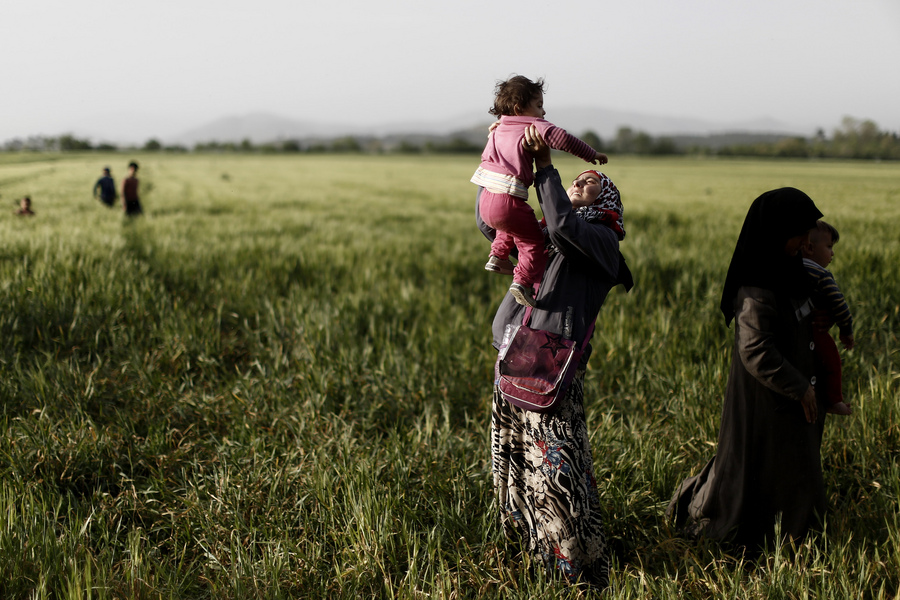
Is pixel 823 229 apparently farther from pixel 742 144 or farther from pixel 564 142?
pixel 742 144

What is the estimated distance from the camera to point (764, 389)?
2146 millimetres

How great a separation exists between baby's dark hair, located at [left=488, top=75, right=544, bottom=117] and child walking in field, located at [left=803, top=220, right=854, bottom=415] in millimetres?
1230

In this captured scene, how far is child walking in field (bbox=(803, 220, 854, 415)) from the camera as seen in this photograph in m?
2.14

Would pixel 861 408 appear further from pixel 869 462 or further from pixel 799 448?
pixel 799 448

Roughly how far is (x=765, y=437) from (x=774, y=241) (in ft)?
2.61

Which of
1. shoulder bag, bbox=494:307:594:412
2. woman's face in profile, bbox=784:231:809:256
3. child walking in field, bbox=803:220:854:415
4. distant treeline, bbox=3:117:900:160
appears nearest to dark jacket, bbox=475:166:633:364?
shoulder bag, bbox=494:307:594:412

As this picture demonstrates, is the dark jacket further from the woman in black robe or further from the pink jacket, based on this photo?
the woman in black robe

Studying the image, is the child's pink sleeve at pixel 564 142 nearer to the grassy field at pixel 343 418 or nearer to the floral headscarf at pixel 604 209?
the floral headscarf at pixel 604 209

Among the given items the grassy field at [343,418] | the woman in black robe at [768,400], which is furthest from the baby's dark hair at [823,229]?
the grassy field at [343,418]

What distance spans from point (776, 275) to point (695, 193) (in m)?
7.60

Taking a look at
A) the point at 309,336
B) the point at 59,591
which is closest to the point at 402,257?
the point at 309,336

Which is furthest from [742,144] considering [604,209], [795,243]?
[604,209]

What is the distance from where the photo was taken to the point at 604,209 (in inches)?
75.6

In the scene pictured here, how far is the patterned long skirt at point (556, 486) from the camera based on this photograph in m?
2.06
